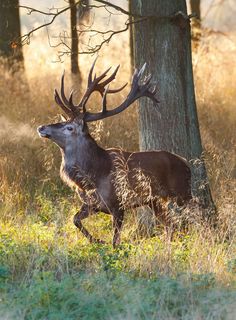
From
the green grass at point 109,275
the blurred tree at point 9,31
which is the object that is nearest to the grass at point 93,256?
the green grass at point 109,275

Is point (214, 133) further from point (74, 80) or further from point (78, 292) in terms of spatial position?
point (78, 292)

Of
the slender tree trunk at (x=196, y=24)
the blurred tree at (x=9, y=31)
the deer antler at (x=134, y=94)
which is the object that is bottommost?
Answer: the deer antler at (x=134, y=94)

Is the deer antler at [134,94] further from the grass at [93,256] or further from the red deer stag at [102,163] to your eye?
the grass at [93,256]

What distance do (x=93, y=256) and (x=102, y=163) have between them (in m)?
2.00

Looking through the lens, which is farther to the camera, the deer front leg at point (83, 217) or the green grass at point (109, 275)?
the deer front leg at point (83, 217)

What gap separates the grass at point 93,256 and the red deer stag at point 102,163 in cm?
45

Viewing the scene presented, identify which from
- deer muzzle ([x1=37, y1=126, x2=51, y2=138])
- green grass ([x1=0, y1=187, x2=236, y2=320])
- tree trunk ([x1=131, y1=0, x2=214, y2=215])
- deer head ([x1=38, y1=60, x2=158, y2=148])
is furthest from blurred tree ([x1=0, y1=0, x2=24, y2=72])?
green grass ([x1=0, y1=187, x2=236, y2=320])

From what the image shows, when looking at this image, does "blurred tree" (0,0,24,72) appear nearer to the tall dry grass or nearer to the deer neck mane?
the tall dry grass

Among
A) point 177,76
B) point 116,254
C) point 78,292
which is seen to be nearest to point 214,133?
point 177,76

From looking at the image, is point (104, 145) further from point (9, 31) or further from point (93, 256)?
point (93, 256)

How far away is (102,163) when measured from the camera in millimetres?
10922

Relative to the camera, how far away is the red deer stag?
419 inches

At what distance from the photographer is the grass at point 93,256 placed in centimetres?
741

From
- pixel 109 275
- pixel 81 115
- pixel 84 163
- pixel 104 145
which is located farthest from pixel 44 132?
pixel 104 145
